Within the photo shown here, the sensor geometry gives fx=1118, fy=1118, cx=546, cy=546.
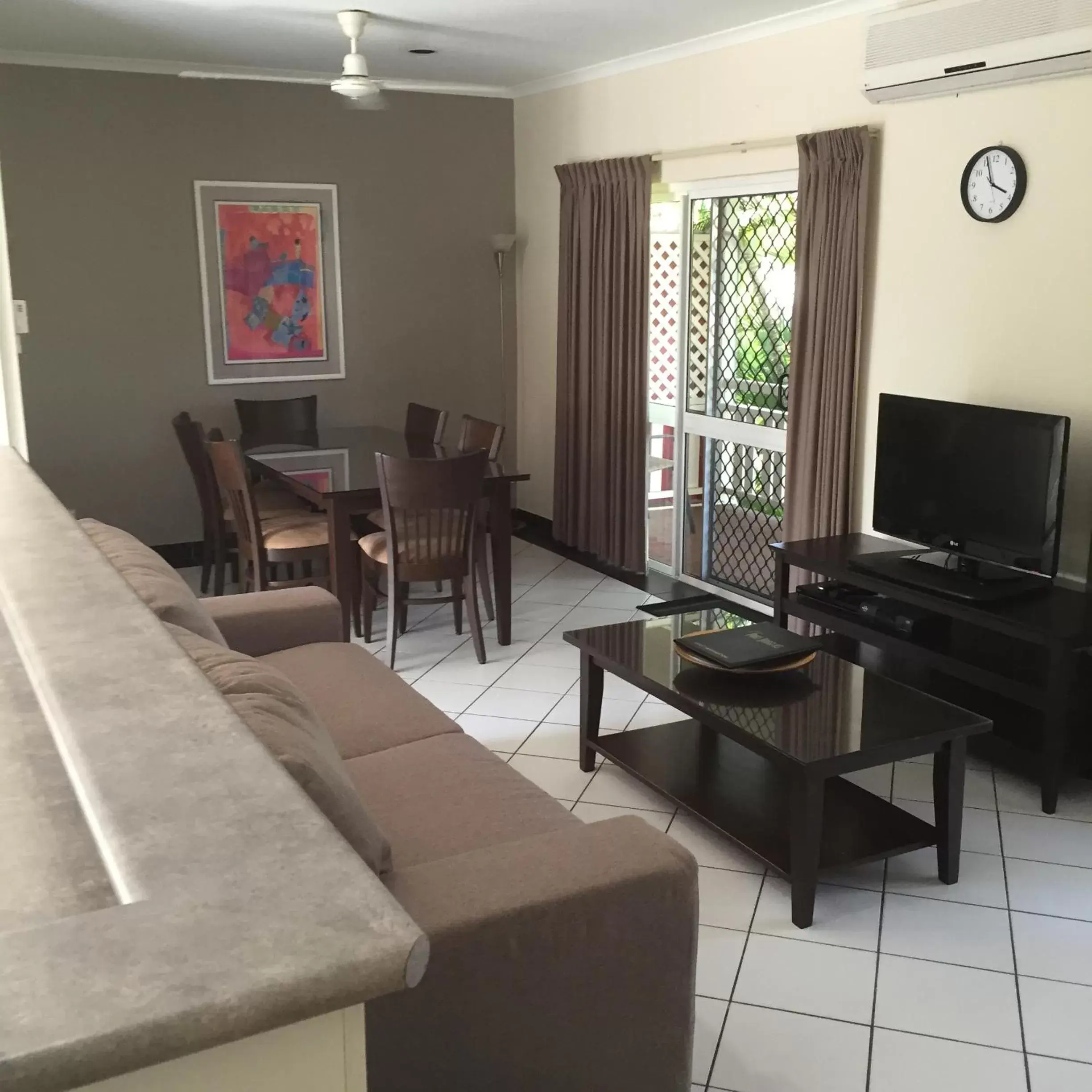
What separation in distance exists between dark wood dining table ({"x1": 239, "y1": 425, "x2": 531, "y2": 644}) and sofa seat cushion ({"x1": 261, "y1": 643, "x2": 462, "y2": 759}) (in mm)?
901

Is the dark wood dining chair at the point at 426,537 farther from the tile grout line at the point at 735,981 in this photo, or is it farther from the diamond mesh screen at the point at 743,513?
the tile grout line at the point at 735,981

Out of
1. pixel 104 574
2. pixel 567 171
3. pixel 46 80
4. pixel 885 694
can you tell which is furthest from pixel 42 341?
pixel 885 694

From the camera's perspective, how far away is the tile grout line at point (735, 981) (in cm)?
217

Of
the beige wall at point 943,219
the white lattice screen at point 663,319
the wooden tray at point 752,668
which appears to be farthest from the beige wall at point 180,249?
the wooden tray at point 752,668

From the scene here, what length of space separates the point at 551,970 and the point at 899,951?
124 cm

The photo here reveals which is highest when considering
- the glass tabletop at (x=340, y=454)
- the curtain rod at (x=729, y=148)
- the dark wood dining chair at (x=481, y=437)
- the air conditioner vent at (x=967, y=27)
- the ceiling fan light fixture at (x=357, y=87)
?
the air conditioner vent at (x=967, y=27)

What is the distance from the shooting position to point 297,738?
5.52 ft

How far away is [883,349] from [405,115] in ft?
10.7

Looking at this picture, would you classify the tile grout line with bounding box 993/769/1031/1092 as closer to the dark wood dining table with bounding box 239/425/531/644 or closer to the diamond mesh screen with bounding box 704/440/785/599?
the diamond mesh screen with bounding box 704/440/785/599

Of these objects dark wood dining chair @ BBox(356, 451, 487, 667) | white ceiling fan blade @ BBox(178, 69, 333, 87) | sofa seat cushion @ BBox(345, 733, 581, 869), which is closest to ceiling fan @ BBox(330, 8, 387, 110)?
white ceiling fan blade @ BBox(178, 69, 333, 87)

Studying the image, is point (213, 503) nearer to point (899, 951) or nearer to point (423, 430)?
point (423, 430)

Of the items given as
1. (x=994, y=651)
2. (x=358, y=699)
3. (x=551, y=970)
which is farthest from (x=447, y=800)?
(x=994, y=651)

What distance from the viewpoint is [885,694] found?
9.64 ft

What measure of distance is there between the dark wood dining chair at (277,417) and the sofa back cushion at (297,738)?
12.9ft
